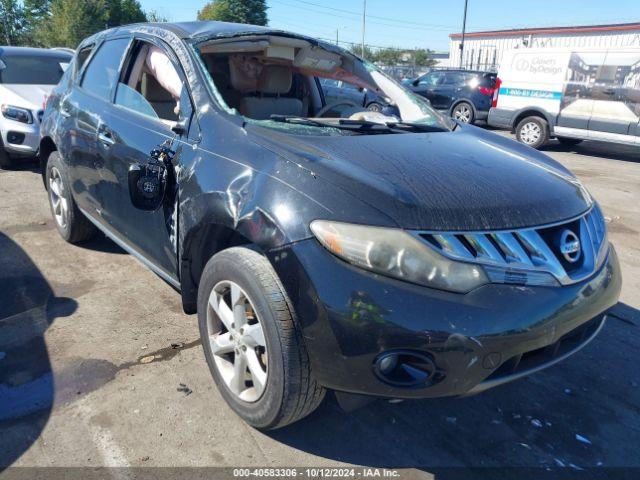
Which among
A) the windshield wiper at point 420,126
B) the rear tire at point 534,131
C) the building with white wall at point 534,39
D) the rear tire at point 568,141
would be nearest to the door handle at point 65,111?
the windshield wiper at point 420,126

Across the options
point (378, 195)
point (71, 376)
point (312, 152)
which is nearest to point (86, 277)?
point (71, 376)

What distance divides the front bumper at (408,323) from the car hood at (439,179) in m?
0.27

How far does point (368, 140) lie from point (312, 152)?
0.48m

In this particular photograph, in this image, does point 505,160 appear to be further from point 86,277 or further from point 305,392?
point 86,277

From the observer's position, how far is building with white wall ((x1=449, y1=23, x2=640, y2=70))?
34.4 meters

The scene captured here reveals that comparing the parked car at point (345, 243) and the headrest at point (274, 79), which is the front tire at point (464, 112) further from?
the parked car at point (345, 243)

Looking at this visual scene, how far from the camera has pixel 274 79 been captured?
3.85 metres

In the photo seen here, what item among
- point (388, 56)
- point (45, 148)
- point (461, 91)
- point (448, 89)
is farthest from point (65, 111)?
point (388, 56)

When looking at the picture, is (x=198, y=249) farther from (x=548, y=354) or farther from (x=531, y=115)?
(x=531, y=115)

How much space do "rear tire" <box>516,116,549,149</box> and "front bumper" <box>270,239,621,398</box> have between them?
992cm

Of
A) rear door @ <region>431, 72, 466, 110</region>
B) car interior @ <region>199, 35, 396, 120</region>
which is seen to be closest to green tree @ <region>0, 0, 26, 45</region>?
rear door @ <region>431, 72, 466, 110</region>

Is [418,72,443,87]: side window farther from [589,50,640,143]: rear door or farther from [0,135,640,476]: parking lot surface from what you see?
[0,135,640,476]: parking lot surface

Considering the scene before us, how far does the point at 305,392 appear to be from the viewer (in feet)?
6.55

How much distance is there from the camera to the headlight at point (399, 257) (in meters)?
1.80
